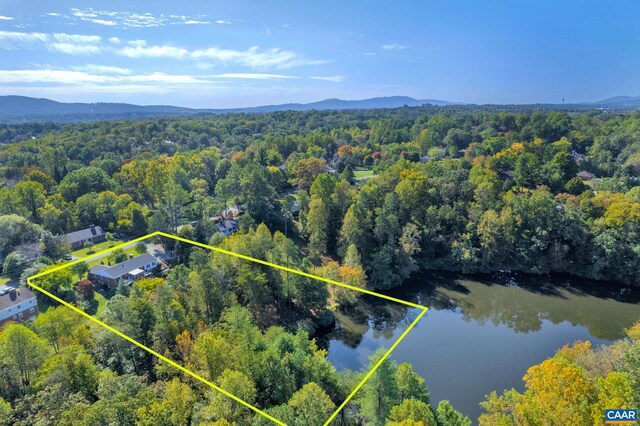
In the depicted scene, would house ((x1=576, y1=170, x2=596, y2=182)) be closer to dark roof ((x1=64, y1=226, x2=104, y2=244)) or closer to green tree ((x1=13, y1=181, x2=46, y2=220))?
dark roof ((x1=64, y1=226, x2=104, y2=244))

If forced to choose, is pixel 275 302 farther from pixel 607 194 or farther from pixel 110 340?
pixel 607 194

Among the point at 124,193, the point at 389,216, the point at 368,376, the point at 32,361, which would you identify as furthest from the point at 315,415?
the point at 124,193

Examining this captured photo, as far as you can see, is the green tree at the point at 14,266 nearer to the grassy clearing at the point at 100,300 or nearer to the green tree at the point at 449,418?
the grassy clearing at the point at 100,300

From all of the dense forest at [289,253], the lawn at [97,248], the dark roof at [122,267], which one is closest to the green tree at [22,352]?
the dense forest at [289,253]

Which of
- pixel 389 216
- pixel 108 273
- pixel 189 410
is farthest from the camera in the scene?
pixel 389 216

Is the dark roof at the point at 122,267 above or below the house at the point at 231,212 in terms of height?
below

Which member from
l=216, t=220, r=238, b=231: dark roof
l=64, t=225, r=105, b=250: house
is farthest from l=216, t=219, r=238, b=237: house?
l=64, t=225, r=105, b=250: house

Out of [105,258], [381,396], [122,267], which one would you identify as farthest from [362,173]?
[381,396]
